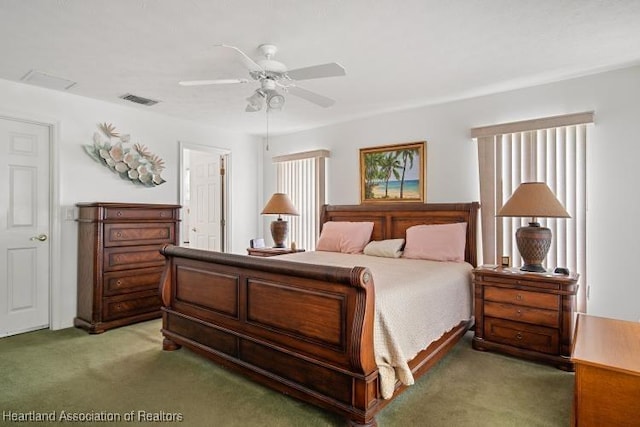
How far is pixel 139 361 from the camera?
114 inches

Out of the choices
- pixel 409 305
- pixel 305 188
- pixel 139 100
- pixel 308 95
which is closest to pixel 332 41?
pixel 308 95

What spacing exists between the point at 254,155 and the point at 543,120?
410 centimetres

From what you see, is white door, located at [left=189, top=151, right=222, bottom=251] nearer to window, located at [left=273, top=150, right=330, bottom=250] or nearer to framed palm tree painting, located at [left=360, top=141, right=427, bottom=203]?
window, located at [left=273, top=150, right=330, bottom=250]

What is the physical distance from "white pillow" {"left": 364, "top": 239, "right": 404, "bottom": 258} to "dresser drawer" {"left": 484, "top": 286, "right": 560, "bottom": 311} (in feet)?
3.33

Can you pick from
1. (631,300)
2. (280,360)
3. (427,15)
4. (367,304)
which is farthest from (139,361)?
(631,300)

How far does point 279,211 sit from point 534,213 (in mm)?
2944

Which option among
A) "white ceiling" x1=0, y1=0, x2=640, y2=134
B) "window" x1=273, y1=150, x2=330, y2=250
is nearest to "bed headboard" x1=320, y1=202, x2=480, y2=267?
"window" x1=273, y1=150, x2=330, y2=250

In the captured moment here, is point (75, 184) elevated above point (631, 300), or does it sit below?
above

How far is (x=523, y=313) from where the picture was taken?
2961 mm

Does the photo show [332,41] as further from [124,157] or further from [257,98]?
[124,157]

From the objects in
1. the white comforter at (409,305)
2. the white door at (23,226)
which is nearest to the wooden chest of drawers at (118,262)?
the white door at (23,226)

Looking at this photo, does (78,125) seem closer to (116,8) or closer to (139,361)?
(116,8)

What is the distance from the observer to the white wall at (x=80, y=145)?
11.9 feet

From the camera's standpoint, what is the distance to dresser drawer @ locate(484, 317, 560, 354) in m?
2.83
